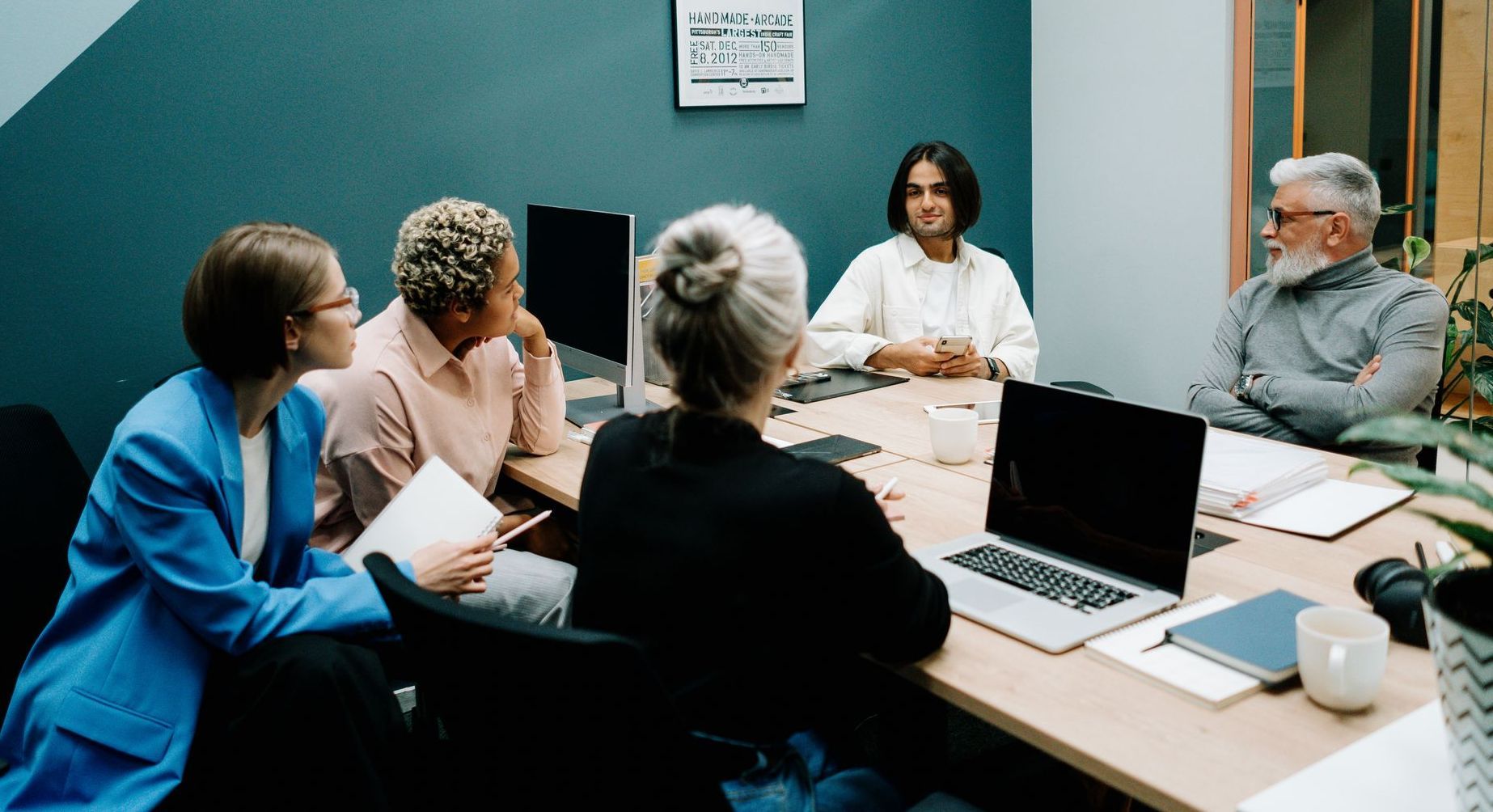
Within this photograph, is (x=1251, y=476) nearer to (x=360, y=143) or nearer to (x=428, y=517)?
(x=428, y=517)

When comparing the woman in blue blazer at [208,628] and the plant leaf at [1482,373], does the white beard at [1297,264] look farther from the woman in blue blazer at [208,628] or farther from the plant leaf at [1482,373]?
the woman in blue blazer at [208,628]

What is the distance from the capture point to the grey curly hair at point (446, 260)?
2246mm

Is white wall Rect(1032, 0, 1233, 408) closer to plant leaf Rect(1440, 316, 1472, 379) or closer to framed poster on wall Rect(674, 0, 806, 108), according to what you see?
plant leaf Rect(1440, 316, 1472, 379)

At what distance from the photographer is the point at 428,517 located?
2010 millimetres

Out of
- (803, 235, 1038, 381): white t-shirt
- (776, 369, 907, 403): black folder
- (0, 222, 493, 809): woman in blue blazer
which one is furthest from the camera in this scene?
(803, 235, 1038, 381): white t-shirt

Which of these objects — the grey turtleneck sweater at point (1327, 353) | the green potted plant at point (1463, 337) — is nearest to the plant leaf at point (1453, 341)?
the green potted plant at point (1463, 337)

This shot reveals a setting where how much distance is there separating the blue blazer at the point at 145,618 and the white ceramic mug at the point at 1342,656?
1.29 metres

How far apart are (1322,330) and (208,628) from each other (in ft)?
8.03

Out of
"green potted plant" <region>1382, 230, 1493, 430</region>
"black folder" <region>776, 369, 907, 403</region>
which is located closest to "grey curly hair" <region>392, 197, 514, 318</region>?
"black folder" <region>776, 369, 907, 403</region>

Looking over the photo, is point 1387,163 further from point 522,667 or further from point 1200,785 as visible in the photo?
point 522,667

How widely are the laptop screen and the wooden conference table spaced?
4 cm

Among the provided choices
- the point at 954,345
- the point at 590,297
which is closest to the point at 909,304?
the point at 954,345

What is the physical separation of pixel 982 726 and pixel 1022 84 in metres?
2.59

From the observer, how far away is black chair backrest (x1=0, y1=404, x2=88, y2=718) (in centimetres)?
177
